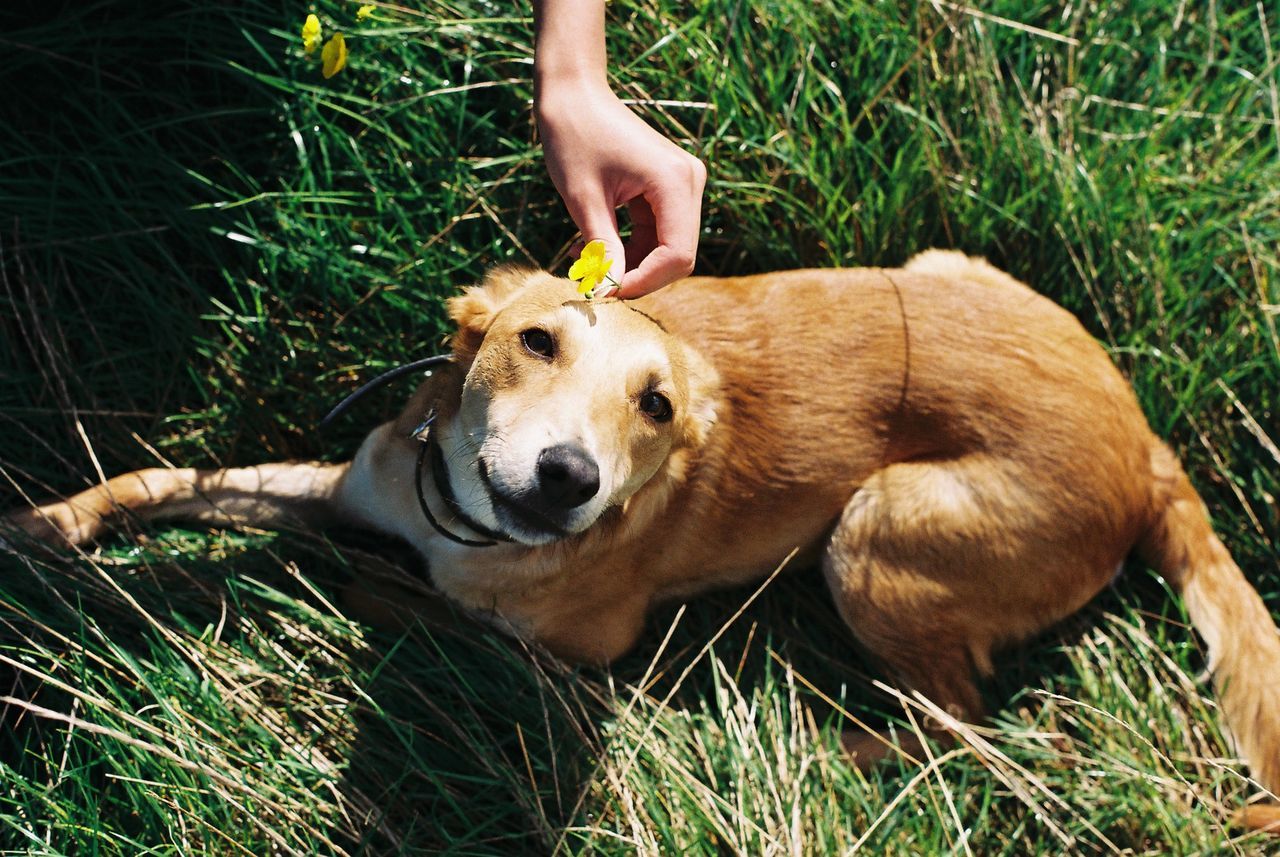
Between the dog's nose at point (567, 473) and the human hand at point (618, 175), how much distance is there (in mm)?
492

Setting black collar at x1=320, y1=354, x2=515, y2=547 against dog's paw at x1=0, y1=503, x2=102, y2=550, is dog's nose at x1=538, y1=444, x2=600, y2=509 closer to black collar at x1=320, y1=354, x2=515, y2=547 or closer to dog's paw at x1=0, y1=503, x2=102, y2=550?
black collar at x1=320, y1=354, x2=515, y2=547

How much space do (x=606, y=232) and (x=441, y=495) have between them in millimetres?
1007

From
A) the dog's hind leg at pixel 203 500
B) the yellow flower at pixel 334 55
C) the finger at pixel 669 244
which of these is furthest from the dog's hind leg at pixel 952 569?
the yellow flower at pixel 334 55

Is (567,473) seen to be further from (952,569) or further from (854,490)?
(952,569)

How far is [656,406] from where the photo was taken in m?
3.06

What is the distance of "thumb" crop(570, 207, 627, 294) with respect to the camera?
2.89 metres

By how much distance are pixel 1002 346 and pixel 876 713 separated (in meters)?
1.42

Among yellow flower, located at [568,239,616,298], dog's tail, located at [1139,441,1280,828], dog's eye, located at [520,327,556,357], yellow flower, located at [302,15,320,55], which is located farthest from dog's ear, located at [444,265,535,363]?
dog's tail, located at [1139,441,1280,828]

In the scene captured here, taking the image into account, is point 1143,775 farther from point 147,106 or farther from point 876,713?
point 147,106

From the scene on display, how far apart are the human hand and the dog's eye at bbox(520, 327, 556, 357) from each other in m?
0.22

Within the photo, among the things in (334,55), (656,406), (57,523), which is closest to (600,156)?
(656,406)

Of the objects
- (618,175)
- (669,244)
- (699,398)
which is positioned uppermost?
(618,175)

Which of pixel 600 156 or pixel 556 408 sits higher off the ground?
pixel 600 156

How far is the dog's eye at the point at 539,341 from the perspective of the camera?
2.93 metres
